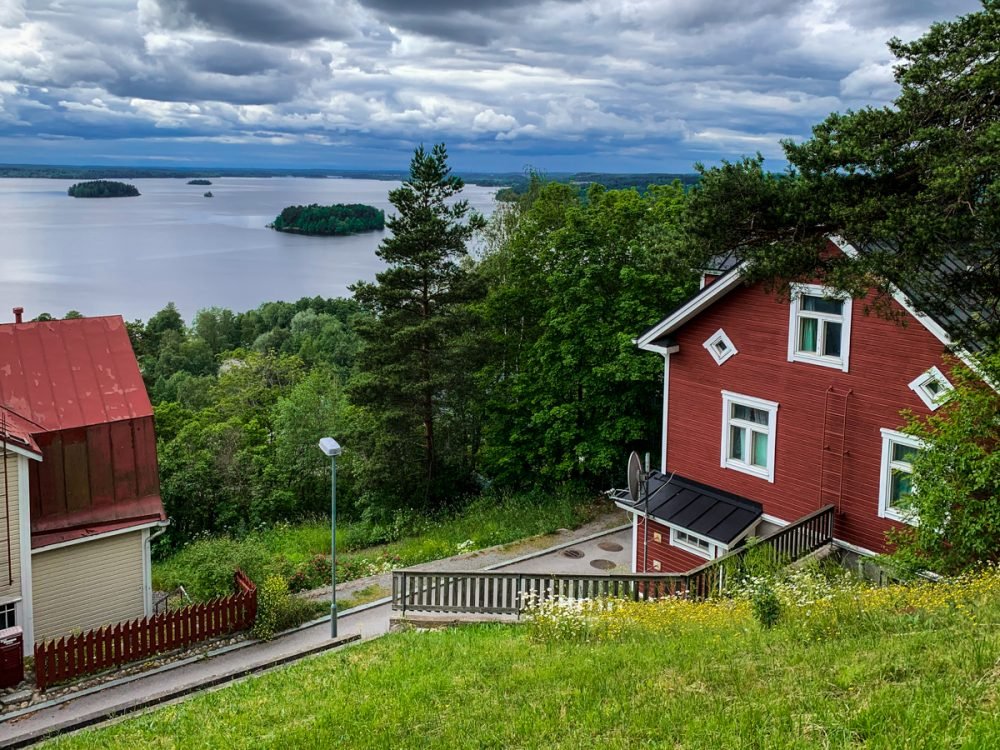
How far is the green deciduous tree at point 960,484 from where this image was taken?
1021cm

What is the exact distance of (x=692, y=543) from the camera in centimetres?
1545

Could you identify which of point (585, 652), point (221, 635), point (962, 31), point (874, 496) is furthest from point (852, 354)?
point (221, 635)

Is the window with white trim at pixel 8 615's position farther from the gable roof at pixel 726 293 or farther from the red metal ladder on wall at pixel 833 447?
the red metal ladder on wall at pixel 833 447

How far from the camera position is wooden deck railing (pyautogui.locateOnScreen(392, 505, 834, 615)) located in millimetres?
12328

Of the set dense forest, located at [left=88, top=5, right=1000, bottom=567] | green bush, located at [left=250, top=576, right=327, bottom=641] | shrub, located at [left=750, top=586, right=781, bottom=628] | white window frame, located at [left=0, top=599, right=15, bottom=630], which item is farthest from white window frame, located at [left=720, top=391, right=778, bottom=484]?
white window frame, located at [left=0, top=599, right=15, bottom=630]

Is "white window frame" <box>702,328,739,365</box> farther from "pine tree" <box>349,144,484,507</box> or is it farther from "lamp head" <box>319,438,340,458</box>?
"pine tree" <box>349,144,484,507</box>

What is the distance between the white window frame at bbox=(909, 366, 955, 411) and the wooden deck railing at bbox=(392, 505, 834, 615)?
248 centimetres

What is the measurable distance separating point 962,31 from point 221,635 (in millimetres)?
15995

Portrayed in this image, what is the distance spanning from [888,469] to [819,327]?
2.60 metres

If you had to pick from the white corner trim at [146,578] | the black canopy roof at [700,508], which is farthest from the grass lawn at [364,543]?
the black canopy roof at [700,508]

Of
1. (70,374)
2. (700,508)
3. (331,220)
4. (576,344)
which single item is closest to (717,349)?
(700,508)

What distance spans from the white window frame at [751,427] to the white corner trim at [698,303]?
1.66 m

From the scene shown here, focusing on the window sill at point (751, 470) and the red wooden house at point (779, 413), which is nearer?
Answer: the red wooden house at point (779, 413)

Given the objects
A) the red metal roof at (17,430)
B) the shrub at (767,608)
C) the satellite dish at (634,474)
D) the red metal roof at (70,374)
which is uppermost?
the red metal roof at (70,374)
